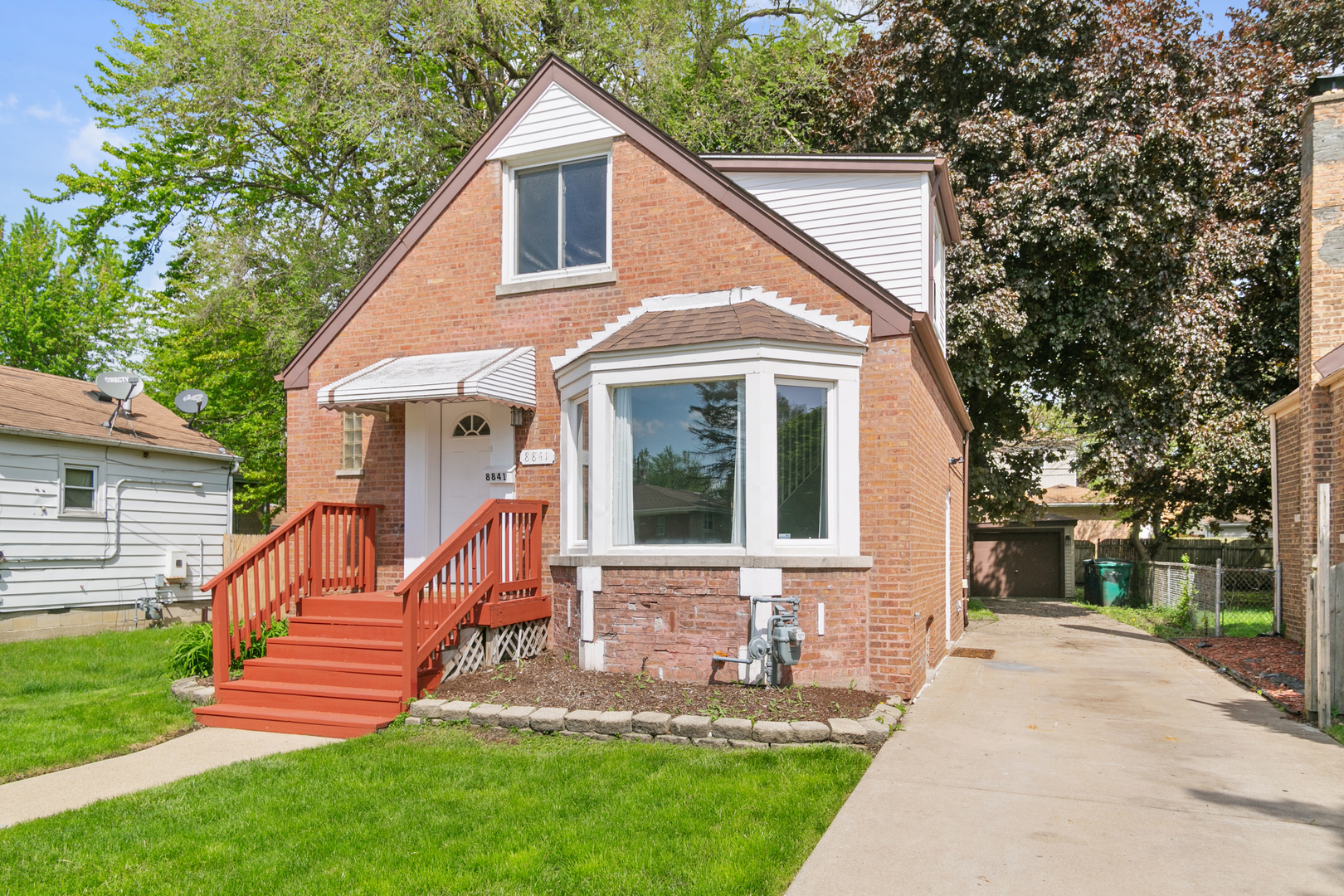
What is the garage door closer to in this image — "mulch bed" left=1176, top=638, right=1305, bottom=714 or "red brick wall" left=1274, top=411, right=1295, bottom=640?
"red brick wall" left=1274, top=411, right=1295, bottom=640

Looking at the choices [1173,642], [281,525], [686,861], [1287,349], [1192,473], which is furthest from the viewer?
[1192,473]

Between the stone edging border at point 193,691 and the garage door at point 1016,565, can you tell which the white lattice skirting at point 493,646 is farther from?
the garage door at point 1016,565

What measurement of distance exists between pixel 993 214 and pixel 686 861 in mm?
14817

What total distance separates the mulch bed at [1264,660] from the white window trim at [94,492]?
17345 mm

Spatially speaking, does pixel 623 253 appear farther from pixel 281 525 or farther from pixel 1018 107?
pixel 1018 107

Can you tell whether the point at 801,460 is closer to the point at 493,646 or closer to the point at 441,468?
the point at 493,646

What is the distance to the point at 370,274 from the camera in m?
11.1

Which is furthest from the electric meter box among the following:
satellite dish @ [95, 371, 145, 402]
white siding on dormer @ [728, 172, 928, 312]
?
white siding on dormer @ [728, 172, 928, 312]

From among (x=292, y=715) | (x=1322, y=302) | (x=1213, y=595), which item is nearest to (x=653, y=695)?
(x=292, y=715)

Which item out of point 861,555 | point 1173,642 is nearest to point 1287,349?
point 1173,642

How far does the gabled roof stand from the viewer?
856 centimetres

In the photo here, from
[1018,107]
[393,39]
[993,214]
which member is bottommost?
[993,214]

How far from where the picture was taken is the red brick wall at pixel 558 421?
8.16m

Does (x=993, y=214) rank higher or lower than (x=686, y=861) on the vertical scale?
higher
